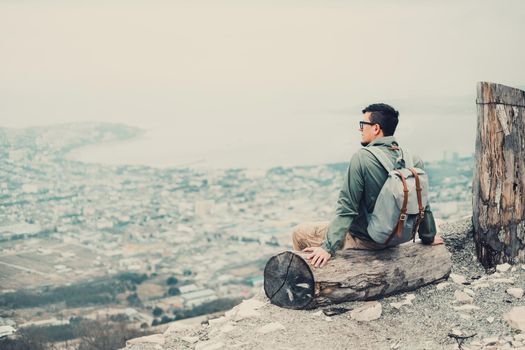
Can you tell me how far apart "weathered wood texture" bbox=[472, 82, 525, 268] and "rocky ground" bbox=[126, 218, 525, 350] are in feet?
1.43

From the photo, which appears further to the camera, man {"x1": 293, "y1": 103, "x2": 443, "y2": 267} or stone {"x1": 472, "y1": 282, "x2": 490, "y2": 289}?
stone {"x1": 472, "y1": 282, "x2": 490, "y2": 289}

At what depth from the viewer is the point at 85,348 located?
38.5 ft

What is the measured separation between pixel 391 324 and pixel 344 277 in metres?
0.51

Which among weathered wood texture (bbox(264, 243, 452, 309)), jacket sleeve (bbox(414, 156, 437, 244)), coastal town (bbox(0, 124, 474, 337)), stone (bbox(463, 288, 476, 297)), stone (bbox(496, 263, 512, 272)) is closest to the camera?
weathered wood texture (bbox(264, 243, 452, 309))

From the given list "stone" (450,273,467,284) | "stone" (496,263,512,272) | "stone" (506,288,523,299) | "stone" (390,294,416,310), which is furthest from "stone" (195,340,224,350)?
"stone" (496,263,512,272)

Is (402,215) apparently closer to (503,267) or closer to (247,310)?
(247,310)

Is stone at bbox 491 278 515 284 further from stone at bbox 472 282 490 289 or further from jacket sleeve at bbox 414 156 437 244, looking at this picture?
jacket sleeve at bbox 414 156 437 244

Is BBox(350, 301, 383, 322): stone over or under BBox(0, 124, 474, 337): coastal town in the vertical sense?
over

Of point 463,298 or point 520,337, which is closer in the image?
point 520,337

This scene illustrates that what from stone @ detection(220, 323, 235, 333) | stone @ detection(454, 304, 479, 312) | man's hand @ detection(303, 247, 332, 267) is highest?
man's hand @ detection(303, 247, 332, 267)

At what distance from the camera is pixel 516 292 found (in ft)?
15.9

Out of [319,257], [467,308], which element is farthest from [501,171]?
Answer: [319,257]

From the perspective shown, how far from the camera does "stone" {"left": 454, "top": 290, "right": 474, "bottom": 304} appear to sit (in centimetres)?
482

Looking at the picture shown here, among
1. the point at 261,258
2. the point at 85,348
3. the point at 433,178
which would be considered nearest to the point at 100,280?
the point at 261,258
